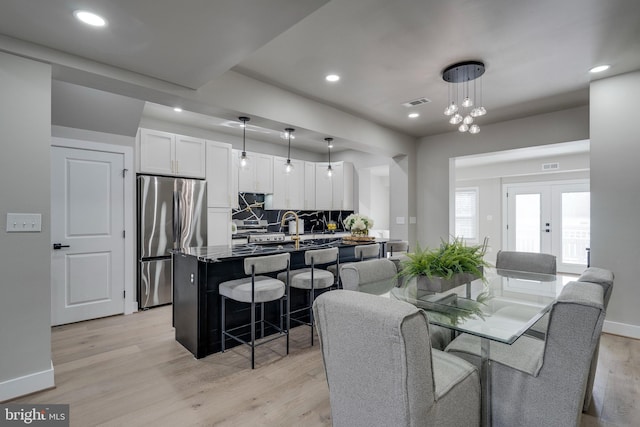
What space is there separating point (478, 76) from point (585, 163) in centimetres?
498

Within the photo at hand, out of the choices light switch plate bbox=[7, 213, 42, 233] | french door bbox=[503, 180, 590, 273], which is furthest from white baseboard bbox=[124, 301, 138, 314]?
french door bbox=[503, 180, 590, 273]

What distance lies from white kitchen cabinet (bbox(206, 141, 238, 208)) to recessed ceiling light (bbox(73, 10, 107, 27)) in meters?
2.92

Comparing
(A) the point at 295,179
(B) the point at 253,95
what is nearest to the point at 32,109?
(B) the point at 253,95

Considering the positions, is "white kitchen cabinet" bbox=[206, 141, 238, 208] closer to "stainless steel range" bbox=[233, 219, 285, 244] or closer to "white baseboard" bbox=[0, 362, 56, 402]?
"stainless steel range" bbox=[233, 219, 285, 244]

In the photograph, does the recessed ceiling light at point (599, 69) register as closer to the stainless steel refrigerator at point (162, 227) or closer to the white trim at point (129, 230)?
the stainless steel refrigerator at point (162, 227)

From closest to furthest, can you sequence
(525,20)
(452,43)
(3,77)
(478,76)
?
1. (3,77)
2. (525,20)
3. (452,43)
4. (478,76)

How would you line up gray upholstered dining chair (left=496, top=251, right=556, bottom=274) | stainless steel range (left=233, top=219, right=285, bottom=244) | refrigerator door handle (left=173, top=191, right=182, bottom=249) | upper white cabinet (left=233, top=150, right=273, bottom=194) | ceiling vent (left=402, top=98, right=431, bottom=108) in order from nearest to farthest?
gray upholstered dining chair (left=496, top=251, right=556, bottom=274), ceiling vent (left=402, top=98, right=431, bottom=108), refrigerator door handle (left=173, top=191, right=182, bottom=249), stainless steel range (left=233, top=219, right=285, bottom=244), upper white cabinet (left=233, top=150, right=273, bottom=194)

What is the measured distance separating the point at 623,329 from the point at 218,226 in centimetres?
511

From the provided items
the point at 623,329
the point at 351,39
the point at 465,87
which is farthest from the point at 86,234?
the point at 623,329

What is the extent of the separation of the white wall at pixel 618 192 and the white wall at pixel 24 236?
5072 mm

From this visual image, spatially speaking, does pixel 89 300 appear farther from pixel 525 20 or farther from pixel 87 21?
pixel 525 20

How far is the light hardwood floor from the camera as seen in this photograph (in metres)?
2.01

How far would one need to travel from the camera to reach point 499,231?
7887 millimetres

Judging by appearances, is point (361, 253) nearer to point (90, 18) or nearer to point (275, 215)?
point (90, 18)
